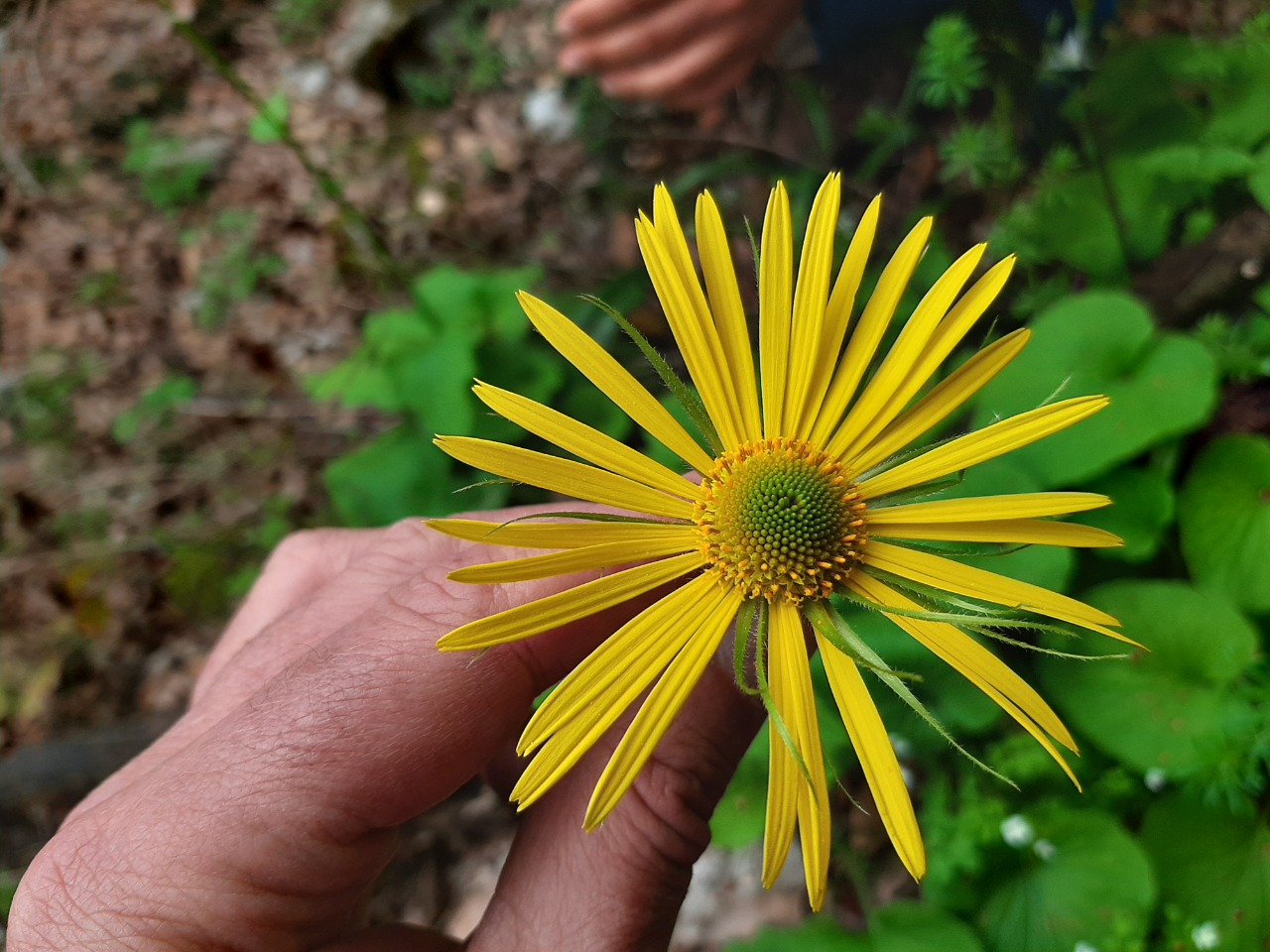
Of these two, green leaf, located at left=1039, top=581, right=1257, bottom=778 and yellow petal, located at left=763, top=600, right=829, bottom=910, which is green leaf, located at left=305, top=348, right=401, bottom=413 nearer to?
yellow petal, located at left=763, top=600, right=829, bottom=910

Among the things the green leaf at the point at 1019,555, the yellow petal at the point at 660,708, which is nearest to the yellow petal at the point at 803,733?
the yellow petal at the point at 660,708

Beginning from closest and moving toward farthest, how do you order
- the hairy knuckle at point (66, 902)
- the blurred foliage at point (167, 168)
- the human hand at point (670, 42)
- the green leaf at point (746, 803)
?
the hairy knuckle at point (66, 902) → the green leaf at point (746, 803) → the human hand at point (670, 42) → the blurred foliage at point (167, 168)

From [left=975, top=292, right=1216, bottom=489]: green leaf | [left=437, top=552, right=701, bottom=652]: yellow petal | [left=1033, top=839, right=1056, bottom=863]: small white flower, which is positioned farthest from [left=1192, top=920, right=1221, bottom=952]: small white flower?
[left=437, top=552, right=701, bottom=652]: yellow petal

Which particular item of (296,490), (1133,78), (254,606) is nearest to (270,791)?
(254,606)

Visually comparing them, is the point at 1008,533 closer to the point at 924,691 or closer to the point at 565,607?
the point at 565,607

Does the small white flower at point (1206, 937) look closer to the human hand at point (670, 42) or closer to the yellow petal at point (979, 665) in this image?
the yellow petal at point (979, 665)

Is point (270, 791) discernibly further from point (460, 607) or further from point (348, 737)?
point (460, 607)

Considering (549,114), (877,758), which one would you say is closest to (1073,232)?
(877,758)
